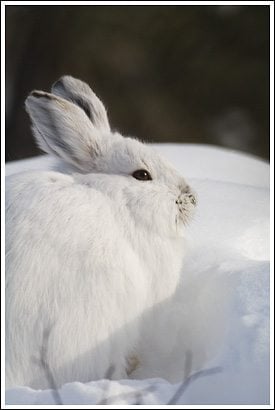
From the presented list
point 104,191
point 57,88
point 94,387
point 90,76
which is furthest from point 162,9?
point 94,387

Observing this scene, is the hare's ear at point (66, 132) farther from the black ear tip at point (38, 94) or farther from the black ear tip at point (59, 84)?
the black ear tip at point (59, 84)

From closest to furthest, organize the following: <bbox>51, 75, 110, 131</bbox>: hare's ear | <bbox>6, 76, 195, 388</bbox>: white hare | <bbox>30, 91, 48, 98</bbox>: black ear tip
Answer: <bbox>6, 76, 195, 388</bbox>: white hare < <bbox>30, 91, 48, 98</bbox>: black ear tip < <bbox>51, 75, 110, 131</bbox>: hare's ear

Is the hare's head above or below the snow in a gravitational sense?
above

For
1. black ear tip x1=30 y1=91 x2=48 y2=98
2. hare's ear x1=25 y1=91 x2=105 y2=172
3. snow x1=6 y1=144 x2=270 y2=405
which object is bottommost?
snow x1=6 y1=144 x2=270 y2=405

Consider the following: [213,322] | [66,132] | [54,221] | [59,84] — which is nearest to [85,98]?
[59,84]

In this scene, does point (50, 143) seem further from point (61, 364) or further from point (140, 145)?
point (61, 364)

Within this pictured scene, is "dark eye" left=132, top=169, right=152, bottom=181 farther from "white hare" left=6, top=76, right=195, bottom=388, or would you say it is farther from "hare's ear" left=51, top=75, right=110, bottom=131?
"hare's ear" left=51, top=75, right=110, bottom=131

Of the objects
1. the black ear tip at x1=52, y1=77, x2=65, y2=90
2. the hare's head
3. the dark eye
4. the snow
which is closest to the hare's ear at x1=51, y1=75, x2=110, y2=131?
the black ear tip at x1=52, y1=77, x2=65, y2=90
